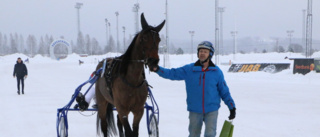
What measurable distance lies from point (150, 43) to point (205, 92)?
0.86 metres

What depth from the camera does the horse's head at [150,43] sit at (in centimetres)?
336

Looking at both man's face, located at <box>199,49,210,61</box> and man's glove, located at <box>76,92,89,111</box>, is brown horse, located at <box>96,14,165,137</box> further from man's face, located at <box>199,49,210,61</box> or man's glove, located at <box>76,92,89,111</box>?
man's glove, located at <box>76,92,89,111</box>

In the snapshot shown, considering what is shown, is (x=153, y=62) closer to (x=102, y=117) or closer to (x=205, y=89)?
(x=205, y=89)

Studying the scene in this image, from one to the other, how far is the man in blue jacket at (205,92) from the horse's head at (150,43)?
0.12m

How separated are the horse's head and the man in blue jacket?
0.12 meters

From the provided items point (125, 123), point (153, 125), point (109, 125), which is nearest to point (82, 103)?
point (109, 125)

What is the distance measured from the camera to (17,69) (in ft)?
41.5

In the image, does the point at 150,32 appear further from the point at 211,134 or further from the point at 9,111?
the point at 9,111

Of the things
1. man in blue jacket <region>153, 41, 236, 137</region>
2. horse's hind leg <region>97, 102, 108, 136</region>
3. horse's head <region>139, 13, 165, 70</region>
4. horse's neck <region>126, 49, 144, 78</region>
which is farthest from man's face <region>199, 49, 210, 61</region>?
horse's hind leg <region>97, 102, 108, 136</region>

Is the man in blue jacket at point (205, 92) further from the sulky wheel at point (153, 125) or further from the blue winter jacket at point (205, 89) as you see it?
the sulky wheel at point (153, 125)

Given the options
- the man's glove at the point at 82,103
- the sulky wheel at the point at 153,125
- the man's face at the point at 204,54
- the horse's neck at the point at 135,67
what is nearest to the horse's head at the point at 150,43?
the horse's neck at the point at 135,67

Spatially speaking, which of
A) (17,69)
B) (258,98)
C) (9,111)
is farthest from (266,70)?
(9,111)

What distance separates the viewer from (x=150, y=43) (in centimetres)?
344

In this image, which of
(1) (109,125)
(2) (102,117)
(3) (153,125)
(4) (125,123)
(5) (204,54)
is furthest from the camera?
(1) (109,125)
